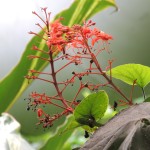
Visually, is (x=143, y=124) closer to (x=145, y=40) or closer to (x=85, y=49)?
(x=85, y=49)

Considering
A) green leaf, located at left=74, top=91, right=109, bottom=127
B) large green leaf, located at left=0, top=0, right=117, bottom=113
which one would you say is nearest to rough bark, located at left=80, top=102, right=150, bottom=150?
green leaf, located at left=74, top=91, right=109, bottom=127

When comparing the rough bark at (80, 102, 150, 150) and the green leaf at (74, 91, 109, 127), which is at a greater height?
the rough bark at (80, 102, 150, 150)

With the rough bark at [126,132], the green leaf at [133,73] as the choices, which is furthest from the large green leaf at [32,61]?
the rough bark at [126,132]

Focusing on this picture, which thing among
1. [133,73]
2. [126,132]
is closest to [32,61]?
[133,73]

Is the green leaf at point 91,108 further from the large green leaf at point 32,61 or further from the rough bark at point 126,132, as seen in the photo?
the large green leaf at point 32,61

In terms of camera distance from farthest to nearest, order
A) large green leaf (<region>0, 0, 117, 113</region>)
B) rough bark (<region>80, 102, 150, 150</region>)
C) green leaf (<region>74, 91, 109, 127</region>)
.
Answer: large green leaf (<region>0, 0, 117, 113</region>) → green leaf (<region>74, 91, 109, 127</region>) → rough bark (<region>80, 102, 150, 150</region>)

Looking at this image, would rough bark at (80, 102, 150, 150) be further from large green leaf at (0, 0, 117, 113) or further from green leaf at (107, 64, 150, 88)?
large green leaf at (0, 0, 117, 113)
